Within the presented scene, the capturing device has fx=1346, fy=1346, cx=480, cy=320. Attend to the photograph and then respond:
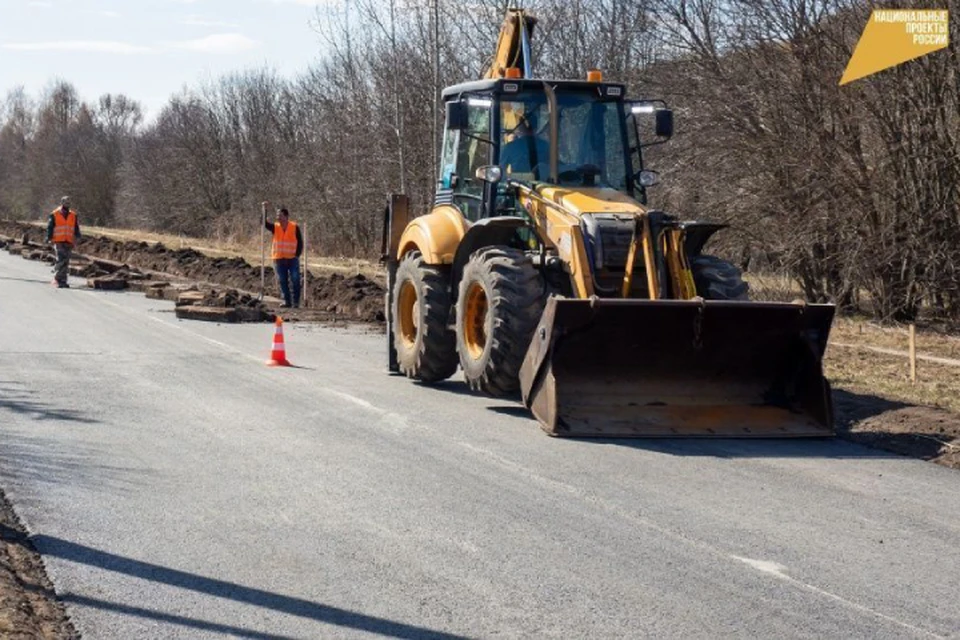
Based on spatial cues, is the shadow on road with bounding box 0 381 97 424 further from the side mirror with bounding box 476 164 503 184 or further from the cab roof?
the cab roof

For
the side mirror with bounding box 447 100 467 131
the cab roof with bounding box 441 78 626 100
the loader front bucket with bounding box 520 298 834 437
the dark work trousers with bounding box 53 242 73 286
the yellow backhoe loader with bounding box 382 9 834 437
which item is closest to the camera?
the loader front bucket with bounding box 520 298 834 437

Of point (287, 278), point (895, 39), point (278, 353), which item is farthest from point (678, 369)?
point (287, 278)

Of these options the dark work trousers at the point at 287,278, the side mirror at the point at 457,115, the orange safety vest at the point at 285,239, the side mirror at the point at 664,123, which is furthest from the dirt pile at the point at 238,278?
the side mirror at the point at 664,123

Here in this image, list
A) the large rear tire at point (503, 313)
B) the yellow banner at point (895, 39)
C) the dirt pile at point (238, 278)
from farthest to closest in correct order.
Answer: the dirt pile at point (238, 278), the yellow banner at point (895, 39), the large rear tire at point (503, 313)

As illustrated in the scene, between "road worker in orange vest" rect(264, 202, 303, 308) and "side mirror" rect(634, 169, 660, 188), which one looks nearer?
"side mirror" rect(634, 169, 660, 188)

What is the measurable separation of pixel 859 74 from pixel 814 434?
36.0 feet

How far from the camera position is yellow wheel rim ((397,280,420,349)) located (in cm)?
Result: 1413

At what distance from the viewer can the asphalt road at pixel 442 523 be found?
19.6ft

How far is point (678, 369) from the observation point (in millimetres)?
11117

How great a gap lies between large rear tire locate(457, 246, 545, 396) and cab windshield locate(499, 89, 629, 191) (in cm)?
114

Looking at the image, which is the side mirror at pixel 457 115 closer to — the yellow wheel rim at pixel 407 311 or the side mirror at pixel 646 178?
the side mirror at pixel 646 178

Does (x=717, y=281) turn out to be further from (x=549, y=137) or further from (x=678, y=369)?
(x=549, y=137)

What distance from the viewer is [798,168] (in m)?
20.8

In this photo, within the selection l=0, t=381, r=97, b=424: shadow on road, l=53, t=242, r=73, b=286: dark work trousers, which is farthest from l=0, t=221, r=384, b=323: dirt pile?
l=0, t=381, r=97, b=424: shadow on road
